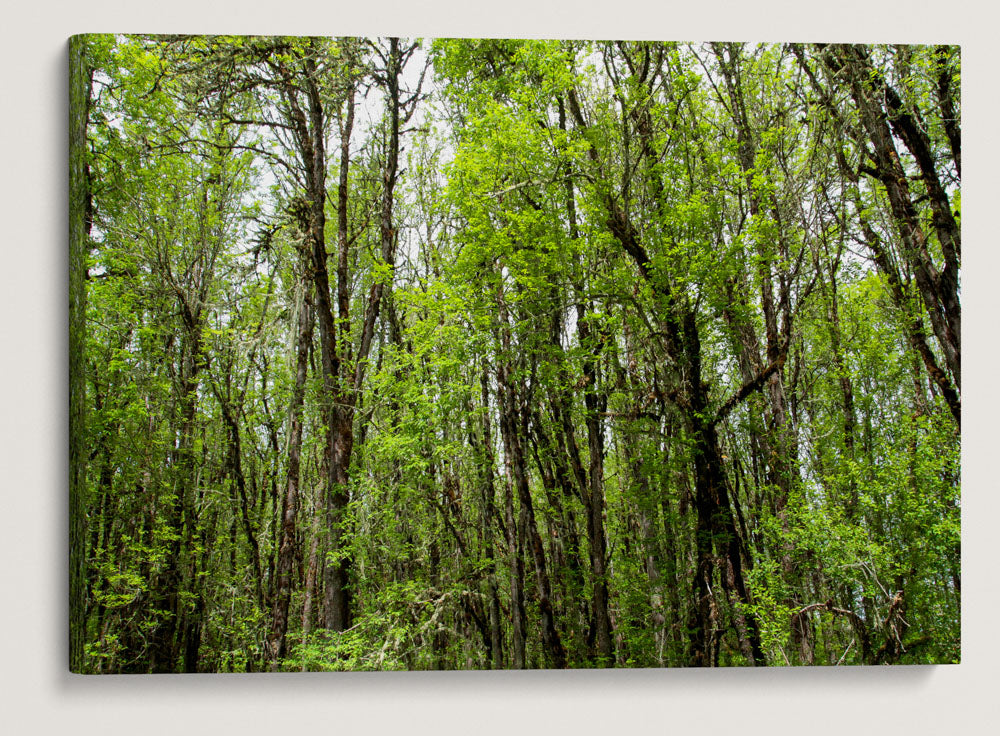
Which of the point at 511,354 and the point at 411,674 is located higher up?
the point at 511,354

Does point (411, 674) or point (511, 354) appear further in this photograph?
point (511, 354)

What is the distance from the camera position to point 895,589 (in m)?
2.92

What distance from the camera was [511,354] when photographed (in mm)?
3160

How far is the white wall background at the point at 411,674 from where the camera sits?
2.81 m

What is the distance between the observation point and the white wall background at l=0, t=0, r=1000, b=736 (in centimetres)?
281

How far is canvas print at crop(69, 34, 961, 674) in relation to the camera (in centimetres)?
291

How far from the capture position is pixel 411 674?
2918mm

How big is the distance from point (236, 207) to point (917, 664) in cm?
377

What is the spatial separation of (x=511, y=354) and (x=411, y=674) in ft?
4.98

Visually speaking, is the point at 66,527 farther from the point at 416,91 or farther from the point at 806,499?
the point at 806,499

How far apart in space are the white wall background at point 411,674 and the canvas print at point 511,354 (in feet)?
0.33

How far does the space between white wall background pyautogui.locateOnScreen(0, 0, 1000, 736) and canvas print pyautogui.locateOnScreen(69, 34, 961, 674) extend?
0.33ft

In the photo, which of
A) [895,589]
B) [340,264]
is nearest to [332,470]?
[340,264]

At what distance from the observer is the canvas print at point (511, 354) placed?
2906 millimetres
